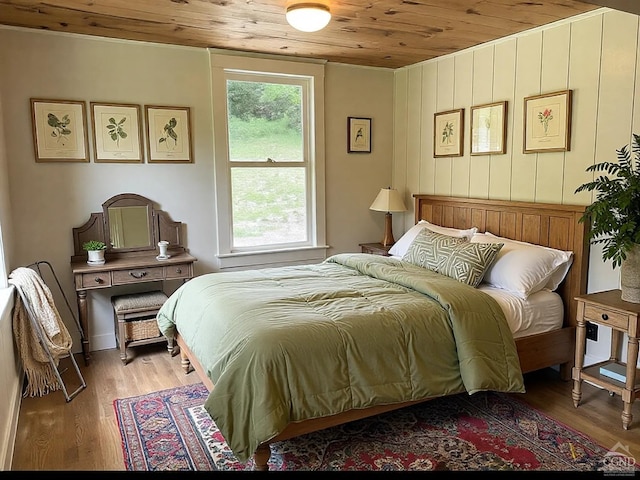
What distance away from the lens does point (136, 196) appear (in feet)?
13.1

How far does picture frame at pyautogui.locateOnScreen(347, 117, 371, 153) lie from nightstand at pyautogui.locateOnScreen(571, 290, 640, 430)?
2.58 metres

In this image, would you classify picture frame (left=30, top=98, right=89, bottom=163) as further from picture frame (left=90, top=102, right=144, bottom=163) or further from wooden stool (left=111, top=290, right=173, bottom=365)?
wooden stool (left=111, top=290, right=173, bottom=365)

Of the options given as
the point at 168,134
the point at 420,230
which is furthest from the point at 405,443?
the point at 168,134

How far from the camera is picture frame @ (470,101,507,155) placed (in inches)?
151

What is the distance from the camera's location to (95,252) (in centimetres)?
366

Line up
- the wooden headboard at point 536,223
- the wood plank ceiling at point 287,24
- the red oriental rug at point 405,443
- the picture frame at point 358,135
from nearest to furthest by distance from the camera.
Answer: the red oriental rug at point 405,443
the wood plank ceiling at point 287,24
the wooden headboard at point 536,223
the picture frame at point 358,135

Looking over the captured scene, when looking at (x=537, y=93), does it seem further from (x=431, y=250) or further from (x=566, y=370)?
(x=566, y=370)

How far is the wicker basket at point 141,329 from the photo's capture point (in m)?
3.65

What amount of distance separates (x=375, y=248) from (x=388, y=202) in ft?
1.47

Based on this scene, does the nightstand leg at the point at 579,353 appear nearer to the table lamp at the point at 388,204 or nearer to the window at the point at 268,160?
the table lamp at the point at 388,204

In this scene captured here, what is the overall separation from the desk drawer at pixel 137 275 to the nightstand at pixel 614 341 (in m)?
2.90

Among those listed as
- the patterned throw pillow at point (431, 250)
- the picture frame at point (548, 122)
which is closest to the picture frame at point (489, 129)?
the picture frame at point (548, 122)

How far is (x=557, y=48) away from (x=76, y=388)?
12.9ft
